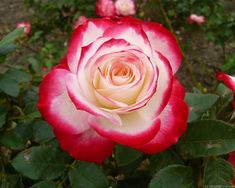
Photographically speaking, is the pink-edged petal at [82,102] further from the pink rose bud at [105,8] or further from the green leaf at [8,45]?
the pink rose bud at [105,8]

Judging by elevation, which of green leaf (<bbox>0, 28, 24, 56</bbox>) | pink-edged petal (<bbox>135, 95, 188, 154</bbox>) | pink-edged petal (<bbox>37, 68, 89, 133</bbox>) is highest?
pink-edged petal (<bbox>37, 68, 89, 133</bbox>)

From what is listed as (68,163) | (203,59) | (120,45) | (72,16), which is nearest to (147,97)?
(120,45)

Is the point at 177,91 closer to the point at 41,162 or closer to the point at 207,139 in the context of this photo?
the point at 207,139

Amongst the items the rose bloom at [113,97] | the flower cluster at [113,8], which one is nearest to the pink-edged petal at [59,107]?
the rose bloom at [113,97]

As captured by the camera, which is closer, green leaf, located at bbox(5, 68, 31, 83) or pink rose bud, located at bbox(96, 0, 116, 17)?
green leaf, located at bbox(5, 68, 31, 83)

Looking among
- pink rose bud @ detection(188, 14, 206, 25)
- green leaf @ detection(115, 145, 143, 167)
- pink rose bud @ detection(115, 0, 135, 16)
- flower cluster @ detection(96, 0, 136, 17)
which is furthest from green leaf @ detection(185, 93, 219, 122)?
pink rose bud @ detection(188, 14, 206, 25)

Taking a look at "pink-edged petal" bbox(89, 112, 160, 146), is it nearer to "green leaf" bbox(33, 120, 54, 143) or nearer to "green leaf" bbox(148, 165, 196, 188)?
"green leaf" bbox(148, 165, 196, 188)

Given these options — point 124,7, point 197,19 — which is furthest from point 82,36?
point 197,19
